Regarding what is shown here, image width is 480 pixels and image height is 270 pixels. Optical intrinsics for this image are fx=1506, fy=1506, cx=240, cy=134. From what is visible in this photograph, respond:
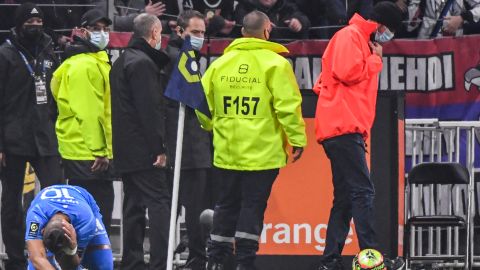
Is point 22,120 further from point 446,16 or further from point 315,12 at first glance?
point 446,16

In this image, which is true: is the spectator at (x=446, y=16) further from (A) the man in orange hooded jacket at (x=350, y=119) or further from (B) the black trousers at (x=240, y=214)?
(B) the black trousers at (x=240, y=214)

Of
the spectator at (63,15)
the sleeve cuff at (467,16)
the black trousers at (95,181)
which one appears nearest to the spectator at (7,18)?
the spectator at (63,15)

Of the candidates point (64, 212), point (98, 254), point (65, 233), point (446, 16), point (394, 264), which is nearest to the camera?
point (65, 233)

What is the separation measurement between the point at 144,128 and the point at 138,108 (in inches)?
7.0

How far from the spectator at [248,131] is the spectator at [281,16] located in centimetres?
310

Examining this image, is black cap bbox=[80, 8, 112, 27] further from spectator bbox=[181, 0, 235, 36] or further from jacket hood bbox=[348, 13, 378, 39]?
jacket hood bbox=[348, 13, 378, 39]

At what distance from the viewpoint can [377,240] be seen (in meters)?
13.0

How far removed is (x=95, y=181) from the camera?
1362 cm

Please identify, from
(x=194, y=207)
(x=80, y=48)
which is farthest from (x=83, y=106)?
(x=194, y=207)

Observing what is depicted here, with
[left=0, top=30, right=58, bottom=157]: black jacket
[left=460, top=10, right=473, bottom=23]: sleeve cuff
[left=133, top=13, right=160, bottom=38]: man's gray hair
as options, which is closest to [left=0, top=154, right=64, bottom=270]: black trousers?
[left=0, top=30, right=58, bottom=157]: black jacket

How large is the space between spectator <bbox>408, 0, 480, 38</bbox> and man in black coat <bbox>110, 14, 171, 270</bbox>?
3.79 m

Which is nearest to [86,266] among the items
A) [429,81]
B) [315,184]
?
[315,184]

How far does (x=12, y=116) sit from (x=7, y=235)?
111 cm

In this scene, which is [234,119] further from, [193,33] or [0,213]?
[0,213]
